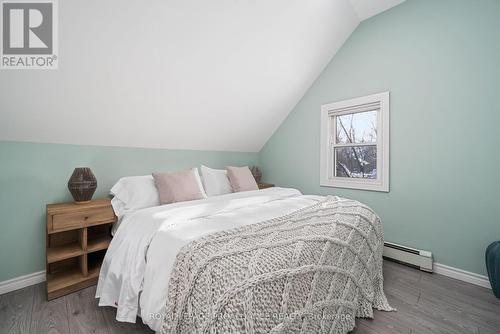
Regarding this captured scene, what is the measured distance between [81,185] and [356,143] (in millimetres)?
3108

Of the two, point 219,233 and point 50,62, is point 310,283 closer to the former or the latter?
point 219,233

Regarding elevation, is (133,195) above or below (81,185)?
below

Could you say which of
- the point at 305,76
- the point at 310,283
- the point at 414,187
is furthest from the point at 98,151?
the point at 414,187

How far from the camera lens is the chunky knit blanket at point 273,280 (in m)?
0.81

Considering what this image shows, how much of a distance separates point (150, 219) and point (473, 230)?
282 centimetres

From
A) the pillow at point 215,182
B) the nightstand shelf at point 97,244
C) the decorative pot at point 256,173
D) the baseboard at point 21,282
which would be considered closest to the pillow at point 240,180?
the pillow at point 215,182

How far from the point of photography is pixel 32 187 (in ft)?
6.19

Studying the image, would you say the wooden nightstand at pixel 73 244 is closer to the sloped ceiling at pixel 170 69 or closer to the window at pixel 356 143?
the sloped ceiling at pixel 170 69

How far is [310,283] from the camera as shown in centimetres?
102

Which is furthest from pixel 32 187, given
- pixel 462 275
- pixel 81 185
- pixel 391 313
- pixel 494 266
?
pixel 462 275

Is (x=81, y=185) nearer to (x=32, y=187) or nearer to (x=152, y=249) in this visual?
(x=32, y=187)

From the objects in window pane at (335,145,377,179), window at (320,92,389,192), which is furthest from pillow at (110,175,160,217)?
window pane at (335,145,377,179)

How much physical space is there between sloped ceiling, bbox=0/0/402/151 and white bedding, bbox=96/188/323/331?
1113 mm

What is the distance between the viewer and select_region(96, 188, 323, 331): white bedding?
3.70ft
